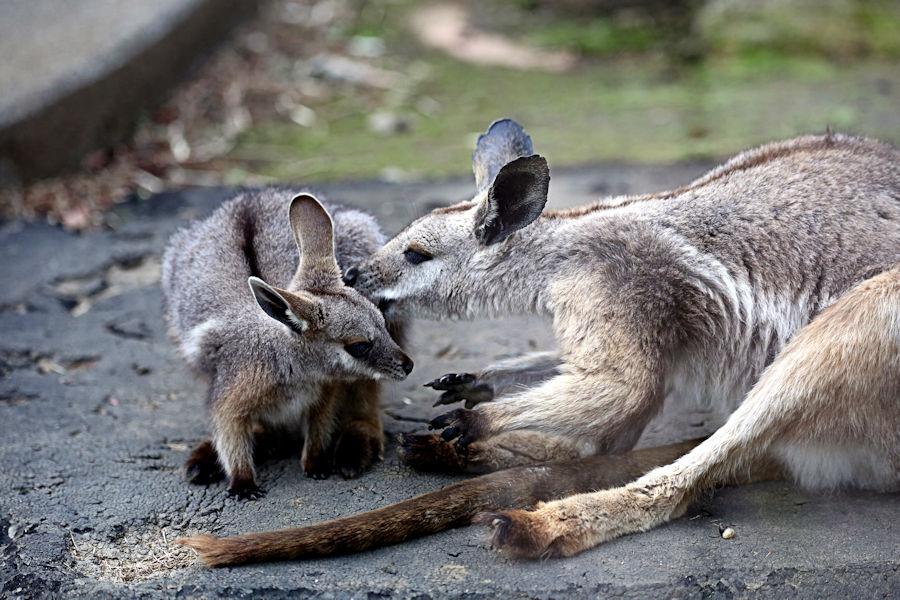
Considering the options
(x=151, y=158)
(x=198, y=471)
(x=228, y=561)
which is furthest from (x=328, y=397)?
(x=151, y=158)

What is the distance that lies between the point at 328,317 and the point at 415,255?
0.49 m

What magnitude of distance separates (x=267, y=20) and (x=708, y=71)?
5317 mm

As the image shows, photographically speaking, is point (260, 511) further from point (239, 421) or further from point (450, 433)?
point (450, 433)

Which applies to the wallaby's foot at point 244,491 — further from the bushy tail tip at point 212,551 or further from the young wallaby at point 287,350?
the bushy tail tip at point 212,551

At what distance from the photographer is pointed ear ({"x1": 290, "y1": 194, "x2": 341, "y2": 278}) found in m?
3.63

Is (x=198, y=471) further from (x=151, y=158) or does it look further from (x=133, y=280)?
(x=151, y=158)

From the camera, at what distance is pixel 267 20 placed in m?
11.5

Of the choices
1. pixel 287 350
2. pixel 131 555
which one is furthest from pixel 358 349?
pixel 131 555

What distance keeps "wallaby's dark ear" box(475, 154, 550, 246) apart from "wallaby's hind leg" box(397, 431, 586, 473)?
79 cm

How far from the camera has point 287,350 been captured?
139 inches

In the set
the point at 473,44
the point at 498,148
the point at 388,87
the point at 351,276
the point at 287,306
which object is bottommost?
the point at 287,306

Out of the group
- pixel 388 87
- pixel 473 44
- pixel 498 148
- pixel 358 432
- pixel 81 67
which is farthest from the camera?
pixel 473 44

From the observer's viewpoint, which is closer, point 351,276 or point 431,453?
point 431,453

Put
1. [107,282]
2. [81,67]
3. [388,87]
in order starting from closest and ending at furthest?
[107,282], [81,67], [388,87]
